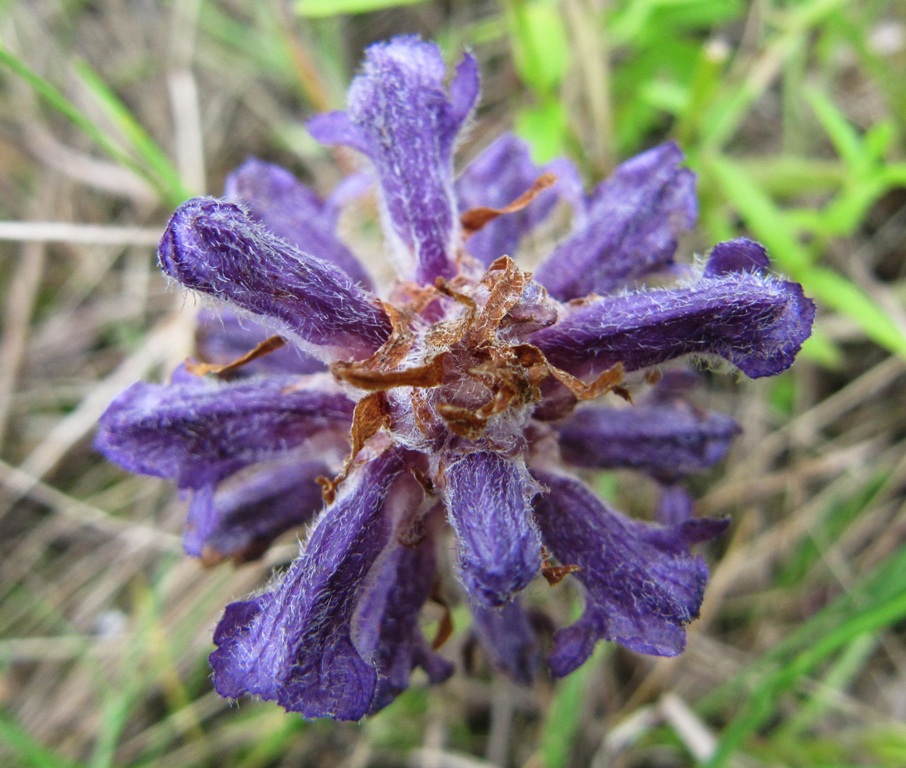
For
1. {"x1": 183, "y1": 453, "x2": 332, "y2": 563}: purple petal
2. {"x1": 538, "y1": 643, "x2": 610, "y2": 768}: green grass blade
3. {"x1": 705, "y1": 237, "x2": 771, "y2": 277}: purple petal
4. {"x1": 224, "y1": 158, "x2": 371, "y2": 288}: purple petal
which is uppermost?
{"x1": 224, "y1": 158, "x2": 371, "y2": 288}: purple petal

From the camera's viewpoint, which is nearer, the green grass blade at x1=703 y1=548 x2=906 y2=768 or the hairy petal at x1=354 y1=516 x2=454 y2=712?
the hairy petal at x1=354 y1=516 x2=454 y2=712

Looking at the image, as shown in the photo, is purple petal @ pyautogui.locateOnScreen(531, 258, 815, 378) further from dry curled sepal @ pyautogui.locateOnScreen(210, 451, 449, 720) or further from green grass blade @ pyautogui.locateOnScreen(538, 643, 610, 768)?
green grass blade @ pyautogui.locateOnScreen(538, 643, 610, 768)

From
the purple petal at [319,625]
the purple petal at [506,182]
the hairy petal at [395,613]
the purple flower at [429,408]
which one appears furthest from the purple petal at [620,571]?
the purple petal at [506,182]

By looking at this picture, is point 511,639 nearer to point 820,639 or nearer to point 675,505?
point 675,505

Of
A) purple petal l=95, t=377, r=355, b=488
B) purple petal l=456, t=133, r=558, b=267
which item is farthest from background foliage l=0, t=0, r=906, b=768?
purple petal l=95, t=377, r=355, b=488

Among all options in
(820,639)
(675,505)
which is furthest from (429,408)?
(820,639)

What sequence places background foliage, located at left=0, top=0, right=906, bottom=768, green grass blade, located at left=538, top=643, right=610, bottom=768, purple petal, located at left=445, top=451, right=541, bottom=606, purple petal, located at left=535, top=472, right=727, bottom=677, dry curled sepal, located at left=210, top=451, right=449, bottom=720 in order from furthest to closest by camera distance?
background foliage, located at left=0, top=0, right=906, bottom=768
green grass blade, located at left=538, top=643, right=610, bottom=768
purple petal, located at left=535, top=472, right=727, bottom=677
dry curled sepal, located at left=210, top=451, right=449, bottom=720
purple petal, located at left=445, top=451, right=541, bottom=606

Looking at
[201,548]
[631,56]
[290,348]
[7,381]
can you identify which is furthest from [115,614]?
[631,56]

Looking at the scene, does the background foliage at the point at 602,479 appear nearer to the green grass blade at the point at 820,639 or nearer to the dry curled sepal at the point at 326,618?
the green grass blade at the point at 820,639
